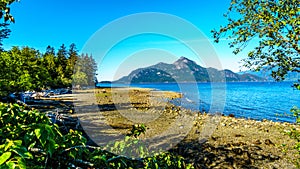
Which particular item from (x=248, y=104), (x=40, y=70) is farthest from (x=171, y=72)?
(x=40, y=70)

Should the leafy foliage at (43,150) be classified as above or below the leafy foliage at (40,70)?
below

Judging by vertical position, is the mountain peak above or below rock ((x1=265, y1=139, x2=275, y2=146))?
above

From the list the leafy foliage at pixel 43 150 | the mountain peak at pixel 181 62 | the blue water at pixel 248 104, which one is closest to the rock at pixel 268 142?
the blue water at pixel 248 104

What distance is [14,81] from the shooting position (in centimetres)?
1462

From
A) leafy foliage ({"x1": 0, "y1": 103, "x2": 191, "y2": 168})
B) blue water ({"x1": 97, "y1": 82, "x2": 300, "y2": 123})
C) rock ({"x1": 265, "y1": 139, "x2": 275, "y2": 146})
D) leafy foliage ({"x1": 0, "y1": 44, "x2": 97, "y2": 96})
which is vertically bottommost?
blue water ({"x1": 97, "y1": 82, "x2": 300, "y2": 123})

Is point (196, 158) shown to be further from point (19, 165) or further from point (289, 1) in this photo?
point (19, 165)

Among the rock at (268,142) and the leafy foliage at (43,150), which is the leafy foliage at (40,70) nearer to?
the leafy foliage at (43,150)

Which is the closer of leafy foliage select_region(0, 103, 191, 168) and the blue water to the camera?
leafy foliage select_region(0, 103, 191, 168)

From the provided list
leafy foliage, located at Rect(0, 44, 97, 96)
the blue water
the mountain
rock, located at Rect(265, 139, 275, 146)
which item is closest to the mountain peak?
the mountain

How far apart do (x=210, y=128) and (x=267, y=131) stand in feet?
14.5

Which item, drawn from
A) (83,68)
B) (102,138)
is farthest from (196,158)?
(83,68)

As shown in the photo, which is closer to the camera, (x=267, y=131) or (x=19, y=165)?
(x=19, y=165)

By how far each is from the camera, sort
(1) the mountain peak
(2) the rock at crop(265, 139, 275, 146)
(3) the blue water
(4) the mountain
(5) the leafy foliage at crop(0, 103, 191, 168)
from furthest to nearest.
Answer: (1) the mountain peak < (3) the blue water < (4) the mountain < (2) the rock at crop(265, 139, 275, 146) < (5) the leafy foliage at crop(0, 103, 191, 168)

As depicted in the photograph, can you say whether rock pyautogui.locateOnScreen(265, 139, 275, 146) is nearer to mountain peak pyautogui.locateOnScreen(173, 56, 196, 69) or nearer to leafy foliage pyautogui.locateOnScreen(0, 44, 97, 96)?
mountain peak pyautogui.locateOnScreen(173, 56, 196, 69)
